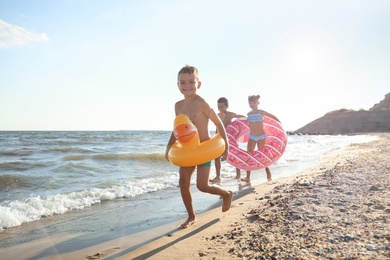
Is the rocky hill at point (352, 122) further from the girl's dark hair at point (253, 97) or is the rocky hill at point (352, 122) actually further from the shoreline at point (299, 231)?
the shoreline at point (299, 231)

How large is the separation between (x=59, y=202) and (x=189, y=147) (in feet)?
9.11

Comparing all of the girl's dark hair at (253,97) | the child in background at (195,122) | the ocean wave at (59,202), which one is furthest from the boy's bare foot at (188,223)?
the girl's dark hair at (253,97)

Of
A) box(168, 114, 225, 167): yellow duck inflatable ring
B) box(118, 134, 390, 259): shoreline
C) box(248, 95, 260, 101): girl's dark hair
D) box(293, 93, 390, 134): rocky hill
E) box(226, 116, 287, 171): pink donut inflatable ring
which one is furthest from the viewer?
box(293, 93, 390, 134): rocky hill

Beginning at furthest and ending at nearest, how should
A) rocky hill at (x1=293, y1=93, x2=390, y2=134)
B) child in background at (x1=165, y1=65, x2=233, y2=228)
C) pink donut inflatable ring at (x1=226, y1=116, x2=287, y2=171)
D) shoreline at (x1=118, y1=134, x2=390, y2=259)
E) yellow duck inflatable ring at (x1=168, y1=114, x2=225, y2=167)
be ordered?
rocky hill at (x1=293, y1=93, x2=390, y2=134) → pink donut inflatable ring at (x1=226, y1=116, x2=287, y2=171) → child in background at (x1=165, y1=65, x2=233, y2=228) → yellow duck inflatable ring at (x1=168, y1=114, x2=225, y2=167) → shoreline at (x1=118, y1=134, x2=390, y2=259)

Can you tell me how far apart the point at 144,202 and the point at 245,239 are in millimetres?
2720

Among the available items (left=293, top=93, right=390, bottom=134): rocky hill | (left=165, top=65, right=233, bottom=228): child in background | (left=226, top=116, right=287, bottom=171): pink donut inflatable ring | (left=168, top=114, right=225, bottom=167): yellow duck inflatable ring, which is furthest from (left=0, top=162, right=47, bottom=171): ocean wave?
(left=293, top=93, right=390, bottom=134): rocky hill

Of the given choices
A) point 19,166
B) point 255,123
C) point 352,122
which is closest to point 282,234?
point 255,123

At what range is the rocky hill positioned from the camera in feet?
131

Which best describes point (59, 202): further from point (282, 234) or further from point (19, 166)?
point (19, 166)

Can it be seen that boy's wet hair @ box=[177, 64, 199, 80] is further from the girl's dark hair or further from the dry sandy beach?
the girl's dark hair

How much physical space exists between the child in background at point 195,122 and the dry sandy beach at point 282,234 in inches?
10.0

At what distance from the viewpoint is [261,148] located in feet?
20.7

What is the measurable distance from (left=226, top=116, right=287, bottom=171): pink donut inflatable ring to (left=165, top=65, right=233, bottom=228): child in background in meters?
2.61

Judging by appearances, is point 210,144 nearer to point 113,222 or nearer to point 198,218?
point 198,218
